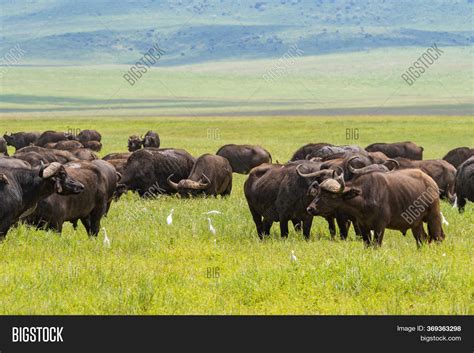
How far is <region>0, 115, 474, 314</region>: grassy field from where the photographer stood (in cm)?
1013

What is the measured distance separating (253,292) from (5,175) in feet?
16.9

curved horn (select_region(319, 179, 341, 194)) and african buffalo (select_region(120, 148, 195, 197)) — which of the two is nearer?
curved horn (select_region(319, 179, 341, 194))

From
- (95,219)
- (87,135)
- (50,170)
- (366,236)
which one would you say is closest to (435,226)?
(366,236)

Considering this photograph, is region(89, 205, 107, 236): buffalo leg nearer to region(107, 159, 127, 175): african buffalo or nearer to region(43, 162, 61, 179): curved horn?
region(43, 162, 61, 179): curved horn

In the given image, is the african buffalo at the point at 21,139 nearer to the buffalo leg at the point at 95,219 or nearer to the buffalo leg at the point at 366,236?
the buffalo leg at the point at 95,219

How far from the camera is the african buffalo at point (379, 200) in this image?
13.4m

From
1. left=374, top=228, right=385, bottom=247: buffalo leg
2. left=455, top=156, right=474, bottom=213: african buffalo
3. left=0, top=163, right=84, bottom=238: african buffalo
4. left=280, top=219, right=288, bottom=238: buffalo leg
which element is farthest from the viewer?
left=455, top=156, right=474, bottom=213: african buffalo

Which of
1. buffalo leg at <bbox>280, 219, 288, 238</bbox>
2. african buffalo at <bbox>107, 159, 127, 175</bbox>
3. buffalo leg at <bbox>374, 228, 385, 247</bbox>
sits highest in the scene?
buffalo leg at <bbox>374, 228, 385, 247</bbox>

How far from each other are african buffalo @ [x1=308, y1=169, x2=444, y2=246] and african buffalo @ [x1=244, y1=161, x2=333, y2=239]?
1.20m

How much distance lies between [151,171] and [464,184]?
876 centimetres

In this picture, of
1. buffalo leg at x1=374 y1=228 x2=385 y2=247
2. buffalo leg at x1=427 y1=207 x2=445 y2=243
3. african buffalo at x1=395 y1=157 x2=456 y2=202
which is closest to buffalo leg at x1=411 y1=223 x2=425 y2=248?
buffalo leg at x1=427 y1=207 x2=445 y2=243

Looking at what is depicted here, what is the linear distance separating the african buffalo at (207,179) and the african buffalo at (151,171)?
1.41ft

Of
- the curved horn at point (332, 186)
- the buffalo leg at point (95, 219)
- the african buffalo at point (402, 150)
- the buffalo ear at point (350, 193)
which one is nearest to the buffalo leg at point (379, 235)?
the buffalo ear at point (350, 193)

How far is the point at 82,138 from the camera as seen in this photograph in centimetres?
5256
